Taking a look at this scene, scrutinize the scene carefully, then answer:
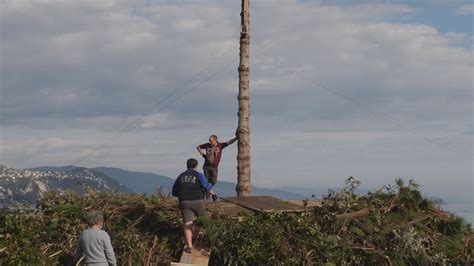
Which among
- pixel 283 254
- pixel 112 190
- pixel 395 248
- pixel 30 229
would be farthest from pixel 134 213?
pixel 395 248

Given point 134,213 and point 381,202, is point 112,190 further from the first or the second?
point 381,202

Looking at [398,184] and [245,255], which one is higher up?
[398,184]

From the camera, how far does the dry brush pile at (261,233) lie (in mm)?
16438

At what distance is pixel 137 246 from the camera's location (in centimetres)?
1677

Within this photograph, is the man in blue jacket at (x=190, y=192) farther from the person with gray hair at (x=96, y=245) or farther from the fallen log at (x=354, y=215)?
the fallen log at (x=354, y=215)

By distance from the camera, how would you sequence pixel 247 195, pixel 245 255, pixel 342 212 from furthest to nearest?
pixel 247 195
pixel 342 212
pixel 245 255

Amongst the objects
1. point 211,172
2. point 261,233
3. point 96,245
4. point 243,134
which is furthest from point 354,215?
point 96,245

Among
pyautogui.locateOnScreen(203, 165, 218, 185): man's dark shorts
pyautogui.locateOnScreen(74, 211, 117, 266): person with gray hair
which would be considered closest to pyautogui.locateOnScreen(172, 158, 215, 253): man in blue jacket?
pyautogui.locateOnScreen(74, 211, 117, 266): person with gray hair

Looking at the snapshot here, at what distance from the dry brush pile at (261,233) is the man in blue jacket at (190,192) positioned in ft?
1.24

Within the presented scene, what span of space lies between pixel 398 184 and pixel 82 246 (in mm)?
10122

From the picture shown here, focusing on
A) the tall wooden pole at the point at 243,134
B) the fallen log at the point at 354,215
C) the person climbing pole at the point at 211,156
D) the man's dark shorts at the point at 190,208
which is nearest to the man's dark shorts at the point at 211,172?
the person climbing pole at the point at 211,156

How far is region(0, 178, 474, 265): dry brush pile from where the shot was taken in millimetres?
16438

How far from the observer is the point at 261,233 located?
54.4ft

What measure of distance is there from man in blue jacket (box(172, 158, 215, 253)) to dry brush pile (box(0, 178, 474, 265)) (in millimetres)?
377
